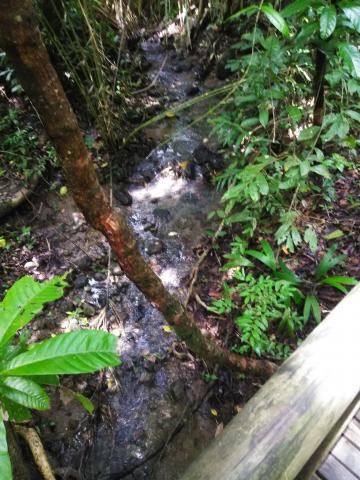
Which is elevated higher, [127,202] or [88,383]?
[127,202]

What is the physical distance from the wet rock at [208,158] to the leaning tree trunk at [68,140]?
2454mm

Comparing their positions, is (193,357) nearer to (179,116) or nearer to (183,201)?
(183,201)

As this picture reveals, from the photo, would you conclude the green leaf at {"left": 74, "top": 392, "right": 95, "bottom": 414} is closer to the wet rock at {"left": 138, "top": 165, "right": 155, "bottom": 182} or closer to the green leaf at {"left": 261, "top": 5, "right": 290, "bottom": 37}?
the green leaf at {"left": 261, "top": 5, "right": 290, "bottom": 37}

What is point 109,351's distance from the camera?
125 centimetres

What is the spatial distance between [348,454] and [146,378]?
4.60 ft

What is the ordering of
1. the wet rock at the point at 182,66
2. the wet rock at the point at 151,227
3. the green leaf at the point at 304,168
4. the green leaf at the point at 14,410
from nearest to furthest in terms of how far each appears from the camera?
the green leaf at the point at 14,410 → the green leaf at the point at 304,168 → the wet rock at the point at 151,227 → the wet rock at the point at 182,66

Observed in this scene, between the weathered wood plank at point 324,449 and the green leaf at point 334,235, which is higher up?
the weathered wood plank at point 324,449

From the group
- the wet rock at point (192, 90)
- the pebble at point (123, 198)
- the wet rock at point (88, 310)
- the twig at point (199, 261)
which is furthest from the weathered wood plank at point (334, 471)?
the wet rock at point (192, 90)

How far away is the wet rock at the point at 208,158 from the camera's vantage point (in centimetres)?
405

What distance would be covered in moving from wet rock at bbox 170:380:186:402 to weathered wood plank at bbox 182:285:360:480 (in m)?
1.30

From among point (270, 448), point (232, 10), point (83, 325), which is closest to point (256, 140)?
Answer: point (83, 325)

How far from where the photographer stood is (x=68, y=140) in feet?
3.85

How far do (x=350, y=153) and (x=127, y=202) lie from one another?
7.28ft

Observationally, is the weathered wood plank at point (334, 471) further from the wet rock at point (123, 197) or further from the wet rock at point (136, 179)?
the wet rock at point (136, 179)
